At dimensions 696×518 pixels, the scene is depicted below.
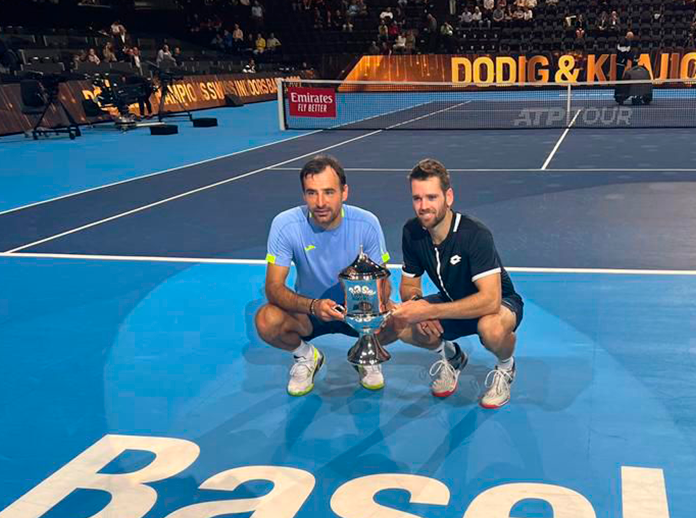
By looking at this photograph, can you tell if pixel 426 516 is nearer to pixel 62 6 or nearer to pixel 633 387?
pixel 633 387

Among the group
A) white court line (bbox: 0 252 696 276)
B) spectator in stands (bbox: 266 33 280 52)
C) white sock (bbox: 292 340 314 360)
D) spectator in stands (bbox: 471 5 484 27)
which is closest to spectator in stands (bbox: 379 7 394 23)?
spectator in stands (bbox: 471 5 484 27)

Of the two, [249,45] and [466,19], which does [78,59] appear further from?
[466,19]

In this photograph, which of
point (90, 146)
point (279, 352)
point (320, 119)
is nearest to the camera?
point (279, 352)

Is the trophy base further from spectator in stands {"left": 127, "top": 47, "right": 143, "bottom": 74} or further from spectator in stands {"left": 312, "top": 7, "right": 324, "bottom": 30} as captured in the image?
spectator in stands {"left": 312, "top": 7, "right": 324, "bottom": 30}

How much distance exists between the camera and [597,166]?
502 inches

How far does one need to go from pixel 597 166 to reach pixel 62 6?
2660cm

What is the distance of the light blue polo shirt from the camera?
15.0ft

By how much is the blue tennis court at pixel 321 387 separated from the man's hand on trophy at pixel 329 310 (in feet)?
1.89

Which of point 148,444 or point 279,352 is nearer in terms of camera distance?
point 148,444

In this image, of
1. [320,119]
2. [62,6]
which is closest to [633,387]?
[320,119]

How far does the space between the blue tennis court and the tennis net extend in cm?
891

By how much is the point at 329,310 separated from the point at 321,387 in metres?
0.80

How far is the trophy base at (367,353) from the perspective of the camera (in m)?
4.07

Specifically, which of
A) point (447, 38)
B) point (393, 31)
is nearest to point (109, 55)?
point (393, 31)
